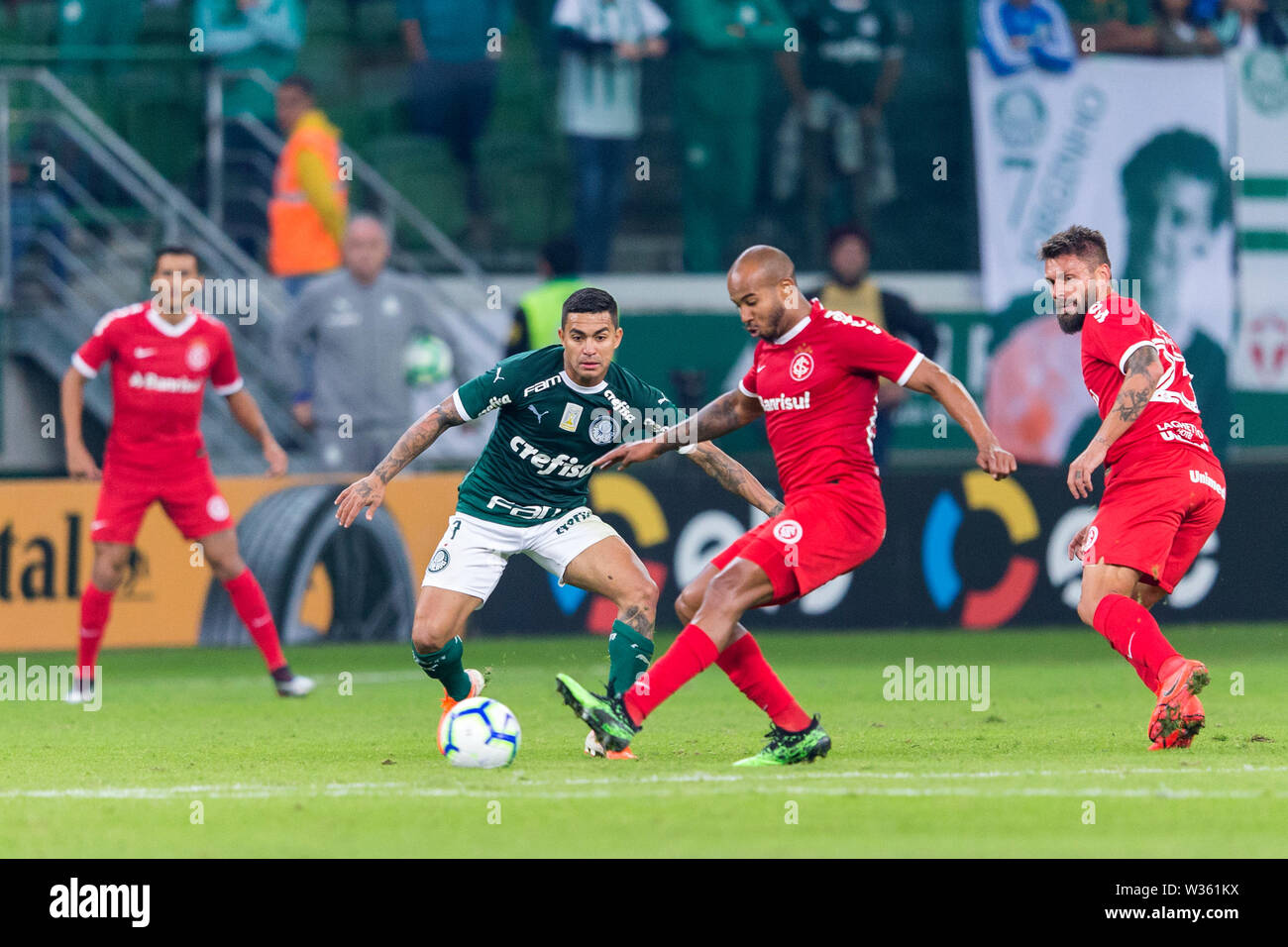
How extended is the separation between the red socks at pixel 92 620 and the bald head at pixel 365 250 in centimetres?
397

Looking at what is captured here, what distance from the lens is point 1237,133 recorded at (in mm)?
16844

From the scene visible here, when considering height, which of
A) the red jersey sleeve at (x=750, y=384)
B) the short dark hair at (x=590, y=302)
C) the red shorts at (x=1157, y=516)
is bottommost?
the red shorts at (x=1157, y=516)

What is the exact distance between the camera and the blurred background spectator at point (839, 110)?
55.2 ft

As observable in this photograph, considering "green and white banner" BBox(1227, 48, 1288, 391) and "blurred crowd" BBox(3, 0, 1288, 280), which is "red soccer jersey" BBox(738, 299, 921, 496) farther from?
"green and white banner" BBox(1227, 48, 1288, 391)

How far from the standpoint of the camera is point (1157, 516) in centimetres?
771

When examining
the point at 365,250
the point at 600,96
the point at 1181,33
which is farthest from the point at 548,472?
the point at 1181,33

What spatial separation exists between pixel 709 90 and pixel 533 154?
61.9 inches

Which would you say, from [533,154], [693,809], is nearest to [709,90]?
[533,154]

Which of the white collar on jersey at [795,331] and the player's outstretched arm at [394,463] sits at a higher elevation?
the white collar on jersey at [795,331]

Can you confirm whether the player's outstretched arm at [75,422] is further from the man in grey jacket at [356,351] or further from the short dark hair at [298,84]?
the short dark hair at [298,84]

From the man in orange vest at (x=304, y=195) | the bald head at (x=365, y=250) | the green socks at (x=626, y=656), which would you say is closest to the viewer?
the green socks at (x=626, y=656)

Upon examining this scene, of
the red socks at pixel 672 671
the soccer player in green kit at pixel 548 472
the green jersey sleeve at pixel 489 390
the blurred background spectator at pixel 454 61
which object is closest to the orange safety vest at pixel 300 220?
the blurred background spectator at pixel 454 61

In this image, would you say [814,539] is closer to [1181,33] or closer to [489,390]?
[489,390]

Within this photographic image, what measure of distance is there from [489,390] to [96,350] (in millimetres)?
3264
